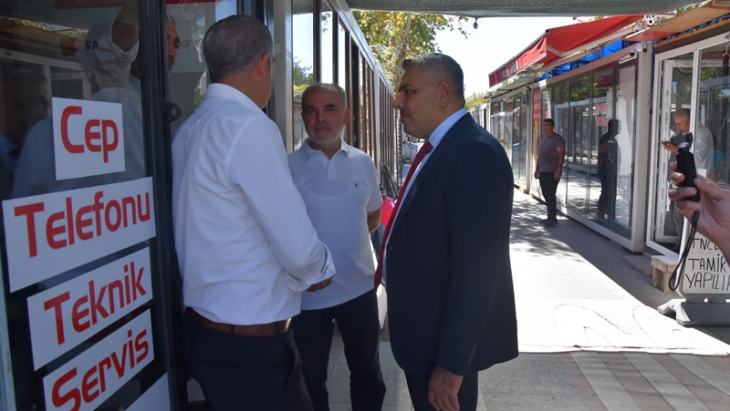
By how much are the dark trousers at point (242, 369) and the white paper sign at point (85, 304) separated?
22cm

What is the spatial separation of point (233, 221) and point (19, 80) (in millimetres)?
627

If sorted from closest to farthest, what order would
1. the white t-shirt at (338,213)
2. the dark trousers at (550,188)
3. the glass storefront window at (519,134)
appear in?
1. the white t-shirt at (338,213)
2. the dark trousers at (550,188)
3. the glass storefront window at (519,134)

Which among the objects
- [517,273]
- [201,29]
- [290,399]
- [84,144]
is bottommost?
[517,273]

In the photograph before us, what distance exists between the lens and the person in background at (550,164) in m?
10.0

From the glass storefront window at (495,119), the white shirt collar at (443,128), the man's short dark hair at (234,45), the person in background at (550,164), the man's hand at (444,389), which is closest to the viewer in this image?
the man's short dark hair at (234,45)

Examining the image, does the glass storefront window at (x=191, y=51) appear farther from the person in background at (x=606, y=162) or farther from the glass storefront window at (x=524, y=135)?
the glass storefront window at (x=524, y=135)

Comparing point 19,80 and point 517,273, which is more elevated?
point 19,80

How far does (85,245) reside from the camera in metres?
1.44

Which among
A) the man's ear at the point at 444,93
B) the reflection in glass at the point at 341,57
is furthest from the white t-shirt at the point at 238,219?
the reflection in glass at the point at 341,57

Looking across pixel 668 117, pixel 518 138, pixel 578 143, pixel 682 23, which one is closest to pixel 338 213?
pixel 682 23

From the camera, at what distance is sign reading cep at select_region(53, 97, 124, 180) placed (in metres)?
1.37

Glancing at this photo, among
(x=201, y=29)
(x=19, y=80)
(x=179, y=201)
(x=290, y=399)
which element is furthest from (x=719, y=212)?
(x=201, y=29)

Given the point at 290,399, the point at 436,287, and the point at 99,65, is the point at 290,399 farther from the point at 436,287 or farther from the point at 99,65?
the point at 99,65

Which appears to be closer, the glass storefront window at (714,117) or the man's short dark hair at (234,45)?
the man's short dark hair at (234,45)
